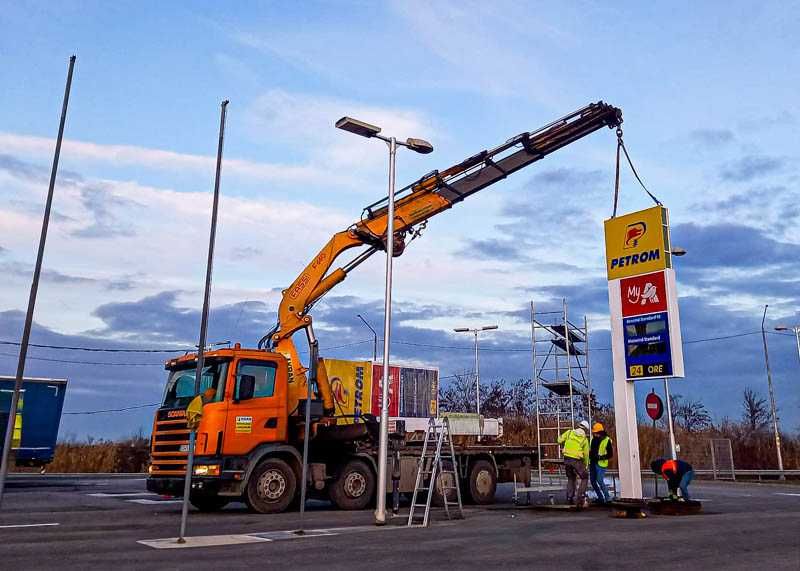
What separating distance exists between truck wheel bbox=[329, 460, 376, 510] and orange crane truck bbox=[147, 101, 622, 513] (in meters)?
0.02

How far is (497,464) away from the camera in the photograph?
65.7ft

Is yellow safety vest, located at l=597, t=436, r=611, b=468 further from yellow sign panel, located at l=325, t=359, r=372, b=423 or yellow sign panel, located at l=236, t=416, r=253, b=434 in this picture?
yellow sign panel, located at l=325, t=359, r=372, b=423

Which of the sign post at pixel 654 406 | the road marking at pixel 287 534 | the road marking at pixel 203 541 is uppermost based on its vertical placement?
the sign post at pixel 654 406

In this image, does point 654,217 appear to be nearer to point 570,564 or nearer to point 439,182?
point 439,182

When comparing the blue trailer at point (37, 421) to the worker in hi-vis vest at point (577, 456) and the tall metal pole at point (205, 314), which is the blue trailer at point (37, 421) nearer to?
the tall metal pole at point (205, 314)

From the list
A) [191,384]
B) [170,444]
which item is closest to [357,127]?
[191,384]

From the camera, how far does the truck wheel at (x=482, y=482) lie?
756 inches

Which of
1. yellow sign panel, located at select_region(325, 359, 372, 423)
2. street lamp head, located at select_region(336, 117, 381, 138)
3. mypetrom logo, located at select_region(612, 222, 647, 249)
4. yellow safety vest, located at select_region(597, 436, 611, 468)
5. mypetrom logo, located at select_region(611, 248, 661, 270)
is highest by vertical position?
street lamp head, located at select_region(336, 117, 381, 138)

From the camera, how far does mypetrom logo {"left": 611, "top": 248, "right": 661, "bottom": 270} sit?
17656 mm

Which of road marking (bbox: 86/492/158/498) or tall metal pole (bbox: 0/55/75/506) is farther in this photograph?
road marking (bbox: 86/492/158/498)

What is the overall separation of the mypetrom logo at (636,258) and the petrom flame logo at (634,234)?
Result: 26 cm

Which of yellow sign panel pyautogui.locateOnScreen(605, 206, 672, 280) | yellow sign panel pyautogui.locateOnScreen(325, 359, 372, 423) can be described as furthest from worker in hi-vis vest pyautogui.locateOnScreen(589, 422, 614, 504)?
yellow sign panel pyautogui.locateOnScreen(325, 359, 372, 423)

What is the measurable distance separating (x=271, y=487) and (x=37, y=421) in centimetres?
1460

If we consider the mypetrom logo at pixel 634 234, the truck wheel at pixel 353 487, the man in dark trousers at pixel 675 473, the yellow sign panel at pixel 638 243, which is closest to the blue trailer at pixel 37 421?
the truck wheel at pixel 353 487
